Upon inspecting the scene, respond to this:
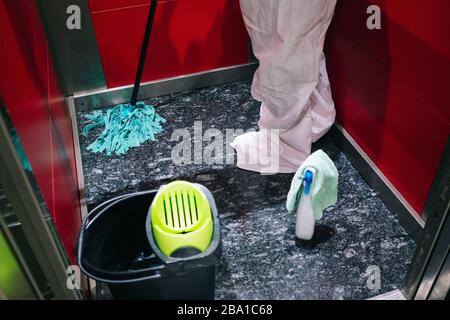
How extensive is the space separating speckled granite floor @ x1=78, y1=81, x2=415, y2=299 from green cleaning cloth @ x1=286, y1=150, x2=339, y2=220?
0.11 m

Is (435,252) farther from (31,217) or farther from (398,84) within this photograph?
(31,217)

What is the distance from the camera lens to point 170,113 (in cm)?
183

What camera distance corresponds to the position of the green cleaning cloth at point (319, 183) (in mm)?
1239

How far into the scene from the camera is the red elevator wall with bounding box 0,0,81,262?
859 mm

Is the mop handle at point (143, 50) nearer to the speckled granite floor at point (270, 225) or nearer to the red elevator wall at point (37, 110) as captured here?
the speckled granite floor at point (270, 225)

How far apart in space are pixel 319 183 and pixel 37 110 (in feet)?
2.47

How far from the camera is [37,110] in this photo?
104 centimetres

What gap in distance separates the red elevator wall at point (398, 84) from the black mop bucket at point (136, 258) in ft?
1.94

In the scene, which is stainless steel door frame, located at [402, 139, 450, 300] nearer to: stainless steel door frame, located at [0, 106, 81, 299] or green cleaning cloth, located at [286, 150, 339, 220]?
green cleaning cloth, located at [286, 150, 339, 220]

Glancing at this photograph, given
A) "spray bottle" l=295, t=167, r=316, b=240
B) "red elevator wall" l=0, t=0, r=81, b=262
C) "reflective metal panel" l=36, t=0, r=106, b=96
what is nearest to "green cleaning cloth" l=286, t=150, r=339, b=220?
"spray bottle" l=295, t=167, r=316, b=240

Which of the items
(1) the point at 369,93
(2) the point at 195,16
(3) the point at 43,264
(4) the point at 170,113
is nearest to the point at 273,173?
(1) the point at 369,93

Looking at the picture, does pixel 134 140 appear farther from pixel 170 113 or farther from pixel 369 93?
pixel 369 93

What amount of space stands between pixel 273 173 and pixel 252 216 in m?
0.21
